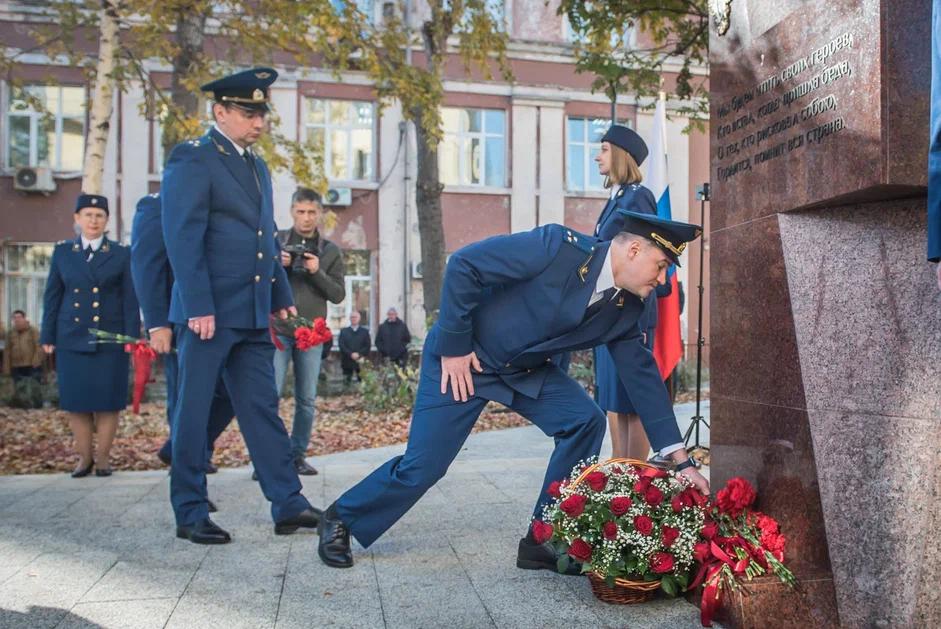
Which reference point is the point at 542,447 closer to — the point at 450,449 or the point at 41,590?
the point at 450,449

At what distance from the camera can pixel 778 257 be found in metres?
3.54

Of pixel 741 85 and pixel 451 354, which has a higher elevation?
pixel 741 85

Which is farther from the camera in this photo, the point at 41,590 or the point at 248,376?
the point at 248,376

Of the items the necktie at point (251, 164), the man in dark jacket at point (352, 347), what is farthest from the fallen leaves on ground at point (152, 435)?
the necktie at point (251, 164)

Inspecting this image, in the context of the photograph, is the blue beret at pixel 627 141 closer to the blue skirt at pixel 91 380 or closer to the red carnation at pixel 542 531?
the red carnation at pixel 542 531

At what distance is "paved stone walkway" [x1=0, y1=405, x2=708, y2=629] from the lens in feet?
11.2

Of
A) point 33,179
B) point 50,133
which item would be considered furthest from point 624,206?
point 50,133

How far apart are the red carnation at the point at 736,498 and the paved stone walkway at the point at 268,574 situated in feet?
1.32

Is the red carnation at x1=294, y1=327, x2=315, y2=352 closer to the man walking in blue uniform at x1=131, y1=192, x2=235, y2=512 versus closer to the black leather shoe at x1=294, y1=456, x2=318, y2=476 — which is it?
the man walking in blue uniform at x1=131, y1=192, x2=235, y2=512

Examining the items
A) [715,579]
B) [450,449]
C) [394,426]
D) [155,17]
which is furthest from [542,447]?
[155,17]

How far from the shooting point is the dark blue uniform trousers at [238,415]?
4.68 metres

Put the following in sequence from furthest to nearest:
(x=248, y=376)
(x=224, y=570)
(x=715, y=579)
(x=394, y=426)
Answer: (x=394, y=426)
(x=248, y=376)
(x=224, y=570)
(x=715, y=579)

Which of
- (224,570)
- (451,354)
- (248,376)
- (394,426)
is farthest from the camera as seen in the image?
(394,426)

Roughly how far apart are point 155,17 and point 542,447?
637 cm
